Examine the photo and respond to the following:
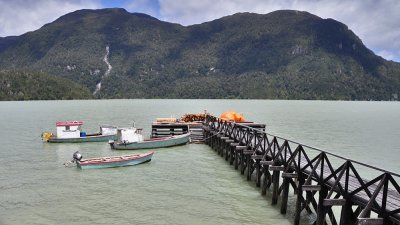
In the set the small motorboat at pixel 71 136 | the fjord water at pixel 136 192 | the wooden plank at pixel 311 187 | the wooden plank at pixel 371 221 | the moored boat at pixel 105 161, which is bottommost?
the fjord water at pixel 136 192

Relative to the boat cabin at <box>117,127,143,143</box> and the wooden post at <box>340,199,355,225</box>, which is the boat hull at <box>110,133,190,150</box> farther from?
the wooden post at <box>340,199,355,225</box>

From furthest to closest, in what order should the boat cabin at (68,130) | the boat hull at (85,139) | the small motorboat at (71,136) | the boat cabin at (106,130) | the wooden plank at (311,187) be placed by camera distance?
the boat cabin at (106,130), the boat cabin at (68,130), the small motorboat at (71,136), the boat hull at (85,139), the wooden plank at (311,187)

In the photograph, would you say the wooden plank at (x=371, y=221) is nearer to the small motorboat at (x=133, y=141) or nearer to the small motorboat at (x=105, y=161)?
the small motorboat at (x=105, y=161)

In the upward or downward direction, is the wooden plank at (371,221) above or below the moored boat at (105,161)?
above

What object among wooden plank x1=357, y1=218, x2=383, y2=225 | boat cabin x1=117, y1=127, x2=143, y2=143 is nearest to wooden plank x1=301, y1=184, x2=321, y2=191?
wooden plank x1=357, y1=218, x2=383, y2=225

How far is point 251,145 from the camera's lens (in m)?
27.1

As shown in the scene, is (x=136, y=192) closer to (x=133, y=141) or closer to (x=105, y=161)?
(x=105, y=161)

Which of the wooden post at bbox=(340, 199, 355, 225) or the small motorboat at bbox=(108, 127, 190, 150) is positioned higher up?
the small motorboat at bbox=(108, 127, 190, 150)

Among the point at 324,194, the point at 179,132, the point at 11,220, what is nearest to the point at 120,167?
the point at 11,220

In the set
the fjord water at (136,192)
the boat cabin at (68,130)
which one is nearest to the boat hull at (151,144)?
the fjord water at (136,192)

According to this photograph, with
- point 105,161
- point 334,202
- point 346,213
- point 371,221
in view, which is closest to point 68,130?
point 105,161

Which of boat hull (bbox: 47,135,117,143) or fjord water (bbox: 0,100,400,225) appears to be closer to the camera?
fjord water (bbox: 0,100,400,225)

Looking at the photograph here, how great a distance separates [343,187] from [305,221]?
3.85 metres

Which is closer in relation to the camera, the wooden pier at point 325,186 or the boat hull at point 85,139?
the wooden pier at point 325,186
